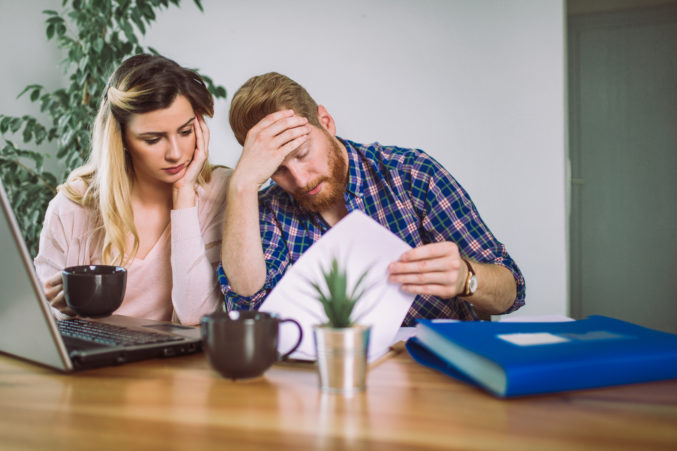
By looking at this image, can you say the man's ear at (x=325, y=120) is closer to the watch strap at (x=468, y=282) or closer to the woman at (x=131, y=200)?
the woman at (x=131, y=200)

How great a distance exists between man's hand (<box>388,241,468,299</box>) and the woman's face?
84 centimetres

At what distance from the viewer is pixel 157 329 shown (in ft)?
2.79

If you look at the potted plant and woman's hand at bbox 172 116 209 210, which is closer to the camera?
the potted plant

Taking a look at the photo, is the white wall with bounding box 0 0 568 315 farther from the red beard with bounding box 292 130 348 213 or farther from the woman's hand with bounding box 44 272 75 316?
the woman's hand with bounding box 44 272 75 316

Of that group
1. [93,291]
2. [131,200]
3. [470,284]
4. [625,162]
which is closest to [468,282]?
[470,284]

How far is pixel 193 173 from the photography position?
1.39m

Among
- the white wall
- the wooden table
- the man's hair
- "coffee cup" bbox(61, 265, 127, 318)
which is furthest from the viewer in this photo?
the white wall

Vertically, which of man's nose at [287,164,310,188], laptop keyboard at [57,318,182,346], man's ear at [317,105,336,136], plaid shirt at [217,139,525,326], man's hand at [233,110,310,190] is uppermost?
man's ear at [317,105,336,136]

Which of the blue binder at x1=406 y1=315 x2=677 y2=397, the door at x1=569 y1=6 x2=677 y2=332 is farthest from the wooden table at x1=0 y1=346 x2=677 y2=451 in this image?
the door at x1=569 y1=6 x2=677 y2=332

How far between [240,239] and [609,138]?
307 centimetres

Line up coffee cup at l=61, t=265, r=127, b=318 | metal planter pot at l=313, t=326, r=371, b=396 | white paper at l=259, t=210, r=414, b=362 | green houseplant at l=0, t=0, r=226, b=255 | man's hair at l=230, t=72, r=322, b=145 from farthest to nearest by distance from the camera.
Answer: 1. green houseplant at l=0, t=0, r=226, b=255
2. man's hair at l=230, t=72, r=322, b=145
3. coffee cup at l=61, t=265, r=127, b=318
4. white paper at l=259, t=210, r=414, b=362
5. metal planter pot at l=313, t=326, r=371, b=396

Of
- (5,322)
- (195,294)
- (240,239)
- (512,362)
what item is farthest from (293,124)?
(512,362)

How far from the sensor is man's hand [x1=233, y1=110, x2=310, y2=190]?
45.0 inches

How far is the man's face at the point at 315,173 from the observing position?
125cm
